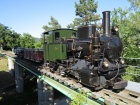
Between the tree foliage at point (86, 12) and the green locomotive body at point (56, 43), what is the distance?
2849 cm

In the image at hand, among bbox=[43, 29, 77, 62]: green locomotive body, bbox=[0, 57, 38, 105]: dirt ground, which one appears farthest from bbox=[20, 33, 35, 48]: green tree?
bbox=[43, 29, 77, 62]: green locomotive body

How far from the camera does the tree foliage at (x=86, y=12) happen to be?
41.3 metres

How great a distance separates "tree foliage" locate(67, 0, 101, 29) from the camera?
41.3 m

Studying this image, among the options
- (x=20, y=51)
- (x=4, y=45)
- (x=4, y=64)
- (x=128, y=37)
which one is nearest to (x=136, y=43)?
(x=128, y=37)

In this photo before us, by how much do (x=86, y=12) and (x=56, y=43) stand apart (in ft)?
102

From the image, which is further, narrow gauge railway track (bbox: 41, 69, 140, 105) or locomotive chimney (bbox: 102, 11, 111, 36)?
locomotive chimney (bbox: 102, 11, 111, 36)

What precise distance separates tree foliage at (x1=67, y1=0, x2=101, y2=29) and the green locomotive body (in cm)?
2849

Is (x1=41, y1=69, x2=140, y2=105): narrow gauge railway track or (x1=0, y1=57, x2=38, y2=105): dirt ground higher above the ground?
(x1=41, y1=69, x2=140, y2=105): narrow gauge railway track

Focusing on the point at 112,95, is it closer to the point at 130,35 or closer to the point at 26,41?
the point at 130,35

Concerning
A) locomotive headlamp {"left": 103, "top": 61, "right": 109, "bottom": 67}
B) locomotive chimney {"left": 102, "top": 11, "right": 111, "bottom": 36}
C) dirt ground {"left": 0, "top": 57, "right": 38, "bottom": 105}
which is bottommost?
dirt ground {"left": 0, "top": 57, "right": 38, "bottom": 105}

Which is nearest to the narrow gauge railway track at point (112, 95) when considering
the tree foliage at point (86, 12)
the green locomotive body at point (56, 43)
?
the green locomotive body at point (56, 43)

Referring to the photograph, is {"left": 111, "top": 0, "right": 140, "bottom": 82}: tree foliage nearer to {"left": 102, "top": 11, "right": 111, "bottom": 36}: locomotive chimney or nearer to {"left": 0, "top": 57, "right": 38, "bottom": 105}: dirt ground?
{"left": 102, "top": 11, "right": 111, "bottom": 36}: locomotive chimney

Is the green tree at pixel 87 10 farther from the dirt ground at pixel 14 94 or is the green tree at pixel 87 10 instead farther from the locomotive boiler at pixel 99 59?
the locomotive boiler at pixel 99 59

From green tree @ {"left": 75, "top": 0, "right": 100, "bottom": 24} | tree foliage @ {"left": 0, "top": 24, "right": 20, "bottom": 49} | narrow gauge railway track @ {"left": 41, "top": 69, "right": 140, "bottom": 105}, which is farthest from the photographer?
tree foliage @ {"left": 0, "top": 24, "right": 20, "bottom": 49}
